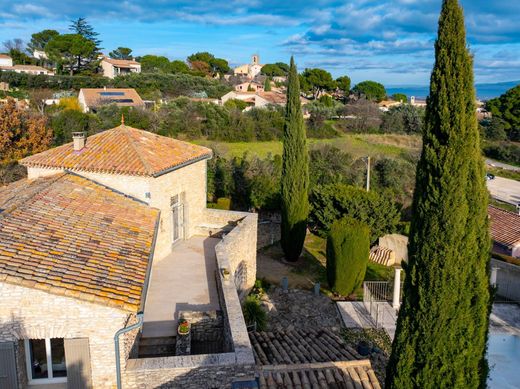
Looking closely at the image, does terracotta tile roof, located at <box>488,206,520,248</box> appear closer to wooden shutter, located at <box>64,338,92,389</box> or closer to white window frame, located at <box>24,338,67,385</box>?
wooden shutter, located at <box>64,338,92,389</box>

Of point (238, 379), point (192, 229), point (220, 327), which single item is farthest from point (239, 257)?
point (238, 379)

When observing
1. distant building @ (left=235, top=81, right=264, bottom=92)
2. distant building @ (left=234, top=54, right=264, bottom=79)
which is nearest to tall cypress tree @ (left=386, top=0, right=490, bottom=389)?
distant building @ (left=235, top=81, right=264, bottom=92)

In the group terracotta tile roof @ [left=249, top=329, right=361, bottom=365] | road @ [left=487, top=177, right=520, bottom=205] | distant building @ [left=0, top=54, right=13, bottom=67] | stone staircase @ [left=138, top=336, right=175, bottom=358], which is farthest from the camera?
distant building @ [left=0, top=54, right=13, bottom=67]

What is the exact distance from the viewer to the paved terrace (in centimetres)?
1048

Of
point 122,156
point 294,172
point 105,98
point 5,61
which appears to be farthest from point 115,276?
point 5,61

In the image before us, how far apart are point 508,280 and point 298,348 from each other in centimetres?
1274

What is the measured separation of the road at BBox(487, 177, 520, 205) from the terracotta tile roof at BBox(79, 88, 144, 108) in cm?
3919

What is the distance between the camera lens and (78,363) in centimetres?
796

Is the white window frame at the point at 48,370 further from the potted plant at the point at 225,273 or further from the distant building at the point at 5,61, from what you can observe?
the distant building at the point at 5,61

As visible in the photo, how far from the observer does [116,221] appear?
1155 cm

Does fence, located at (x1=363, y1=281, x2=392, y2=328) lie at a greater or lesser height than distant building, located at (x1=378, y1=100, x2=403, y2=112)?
lesser

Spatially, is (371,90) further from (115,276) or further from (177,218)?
(115,276)

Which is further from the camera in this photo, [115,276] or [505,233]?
[505,233]

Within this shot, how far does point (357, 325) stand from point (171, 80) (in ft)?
201
